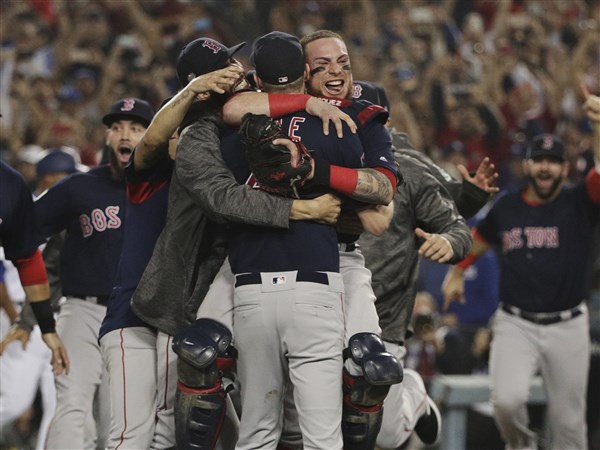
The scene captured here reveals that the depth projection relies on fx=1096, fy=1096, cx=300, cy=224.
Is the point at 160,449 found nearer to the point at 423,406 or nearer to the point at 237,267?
the point at 237,267

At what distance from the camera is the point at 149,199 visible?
5.16m

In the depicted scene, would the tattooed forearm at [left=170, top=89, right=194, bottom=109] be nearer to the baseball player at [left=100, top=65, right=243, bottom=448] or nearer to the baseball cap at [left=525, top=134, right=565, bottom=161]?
the baseball player at [left=100, top=65, right=243, bottom=448]

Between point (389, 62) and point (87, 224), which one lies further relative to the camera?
point (389, 62)

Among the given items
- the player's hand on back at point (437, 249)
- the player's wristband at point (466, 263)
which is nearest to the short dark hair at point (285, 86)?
the player's hand on back at point (437, 249)

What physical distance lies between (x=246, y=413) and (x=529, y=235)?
3.92 m

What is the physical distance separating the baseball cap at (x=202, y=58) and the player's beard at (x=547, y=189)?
12.2 feet

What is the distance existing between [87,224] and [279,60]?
2015mm

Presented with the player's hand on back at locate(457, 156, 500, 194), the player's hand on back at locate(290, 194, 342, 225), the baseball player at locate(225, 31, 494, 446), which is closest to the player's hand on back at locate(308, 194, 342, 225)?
the player's hand on back at locate(290, 194, 342, 225)

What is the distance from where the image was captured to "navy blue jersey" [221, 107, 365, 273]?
454cm

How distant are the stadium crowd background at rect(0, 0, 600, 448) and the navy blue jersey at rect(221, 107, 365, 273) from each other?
231 inches

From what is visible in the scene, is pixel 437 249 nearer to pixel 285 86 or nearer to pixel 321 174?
pixel 321 174

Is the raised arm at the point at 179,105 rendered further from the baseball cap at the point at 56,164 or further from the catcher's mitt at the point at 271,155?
the baseball cap at the point at 56,164

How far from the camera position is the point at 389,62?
13.6 metres

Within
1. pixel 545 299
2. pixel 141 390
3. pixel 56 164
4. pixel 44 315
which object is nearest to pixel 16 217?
pixel 44 315
